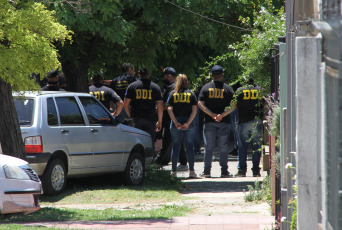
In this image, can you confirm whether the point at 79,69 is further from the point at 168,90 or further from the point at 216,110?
the point at 216,110

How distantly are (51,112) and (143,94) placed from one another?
2767 millimetres

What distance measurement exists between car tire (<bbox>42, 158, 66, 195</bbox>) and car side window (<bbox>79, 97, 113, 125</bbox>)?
1268 millimetres

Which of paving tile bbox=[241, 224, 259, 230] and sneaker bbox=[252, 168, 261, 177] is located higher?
sneaker bbox=[252, 168, 261, 177]

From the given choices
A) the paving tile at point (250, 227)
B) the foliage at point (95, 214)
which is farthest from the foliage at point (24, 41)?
the paving tile at point (250, 227)

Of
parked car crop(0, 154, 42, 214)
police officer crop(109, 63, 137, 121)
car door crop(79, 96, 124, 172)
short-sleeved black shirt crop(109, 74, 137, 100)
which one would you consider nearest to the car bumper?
parked car crop(0, 154, 42, 214)

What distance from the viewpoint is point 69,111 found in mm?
11508

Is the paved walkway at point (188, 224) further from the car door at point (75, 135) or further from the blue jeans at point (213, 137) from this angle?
the blue jeans at point (213, 137)

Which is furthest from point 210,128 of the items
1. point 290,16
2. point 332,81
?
point 332,81

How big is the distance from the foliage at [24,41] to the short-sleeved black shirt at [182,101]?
4.10 m

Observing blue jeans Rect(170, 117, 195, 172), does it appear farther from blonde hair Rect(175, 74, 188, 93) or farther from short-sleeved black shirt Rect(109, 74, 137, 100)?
short-sleeved black shirt Rect(109, 74, 137, 100)

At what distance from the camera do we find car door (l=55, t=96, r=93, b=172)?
11.2m

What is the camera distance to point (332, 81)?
2693 millimetres

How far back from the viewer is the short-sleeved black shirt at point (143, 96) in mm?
13383

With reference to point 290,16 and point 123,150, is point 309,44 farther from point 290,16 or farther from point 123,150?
point 123,150
